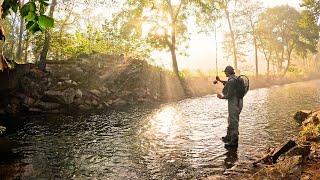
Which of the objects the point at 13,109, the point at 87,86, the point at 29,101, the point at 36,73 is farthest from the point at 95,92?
the point at 13,109

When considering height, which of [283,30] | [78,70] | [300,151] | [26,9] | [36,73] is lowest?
[300,151]

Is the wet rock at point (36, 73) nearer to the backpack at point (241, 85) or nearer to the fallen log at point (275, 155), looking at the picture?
the backpack at point (241, 85)

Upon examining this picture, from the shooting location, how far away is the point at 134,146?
1238 cm

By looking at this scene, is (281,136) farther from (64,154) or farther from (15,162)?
(15,162)

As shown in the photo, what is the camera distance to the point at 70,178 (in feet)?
28.8

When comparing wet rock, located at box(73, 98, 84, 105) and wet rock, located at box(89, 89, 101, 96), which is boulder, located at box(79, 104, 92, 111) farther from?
wet rock, located at box(89, 89, 101, 96)

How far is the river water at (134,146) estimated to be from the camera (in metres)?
9.37

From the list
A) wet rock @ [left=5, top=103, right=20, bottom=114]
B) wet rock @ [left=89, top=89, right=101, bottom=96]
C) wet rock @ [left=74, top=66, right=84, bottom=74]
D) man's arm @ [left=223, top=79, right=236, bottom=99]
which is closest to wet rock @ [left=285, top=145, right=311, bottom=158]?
man's arm @ [left=223, top=79, right=236, bottom=99]

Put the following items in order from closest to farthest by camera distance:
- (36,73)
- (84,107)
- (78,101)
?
(36,73) < (78,101) < (84,107)

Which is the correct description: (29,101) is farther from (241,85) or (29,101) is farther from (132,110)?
(241,85)

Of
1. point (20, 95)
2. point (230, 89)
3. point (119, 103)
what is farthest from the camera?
point (119, 103)

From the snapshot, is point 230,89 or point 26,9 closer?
Answer: point 26,9

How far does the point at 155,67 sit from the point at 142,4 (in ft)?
32.7

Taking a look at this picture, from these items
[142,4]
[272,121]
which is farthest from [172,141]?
[142,4]
